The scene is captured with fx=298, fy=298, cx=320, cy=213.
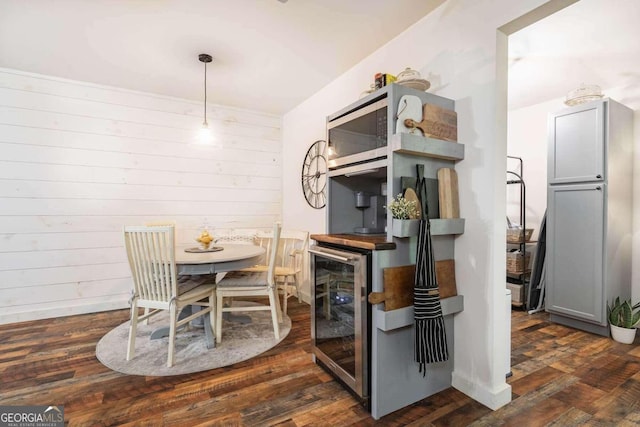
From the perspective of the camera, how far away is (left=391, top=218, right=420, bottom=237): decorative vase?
5.28 feet

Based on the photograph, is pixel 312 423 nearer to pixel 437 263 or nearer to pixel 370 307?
pixel 370 307

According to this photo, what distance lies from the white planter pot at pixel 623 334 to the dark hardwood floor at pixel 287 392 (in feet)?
0.24

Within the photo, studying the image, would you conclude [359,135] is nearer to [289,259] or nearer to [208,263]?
[208,263]

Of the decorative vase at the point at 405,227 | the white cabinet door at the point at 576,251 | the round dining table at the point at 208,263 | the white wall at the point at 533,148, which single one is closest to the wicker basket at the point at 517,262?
the white cabinet door at the point at 576,251

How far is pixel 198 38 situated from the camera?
2436 mm

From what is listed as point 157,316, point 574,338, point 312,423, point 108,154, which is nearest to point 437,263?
point 312,423

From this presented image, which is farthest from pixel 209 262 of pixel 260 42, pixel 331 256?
pixel 260 42

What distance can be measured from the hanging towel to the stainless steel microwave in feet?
1.86

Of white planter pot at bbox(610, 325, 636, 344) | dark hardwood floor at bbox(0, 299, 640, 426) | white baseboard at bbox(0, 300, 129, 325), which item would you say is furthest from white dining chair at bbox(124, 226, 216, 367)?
white planter pot at bbox(610, 325, 636, 344)

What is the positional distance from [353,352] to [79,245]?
3.27 meters

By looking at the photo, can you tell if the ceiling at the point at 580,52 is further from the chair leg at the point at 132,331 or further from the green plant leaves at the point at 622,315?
the chair leg at the point at 132,331

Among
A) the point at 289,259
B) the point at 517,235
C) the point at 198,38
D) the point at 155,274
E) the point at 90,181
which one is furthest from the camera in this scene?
the point at 289,259

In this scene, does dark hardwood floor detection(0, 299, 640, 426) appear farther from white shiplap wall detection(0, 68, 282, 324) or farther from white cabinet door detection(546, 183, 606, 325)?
white shiplap wall detection(0, 68, 282, 324)

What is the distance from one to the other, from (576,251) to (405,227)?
2425 mm
